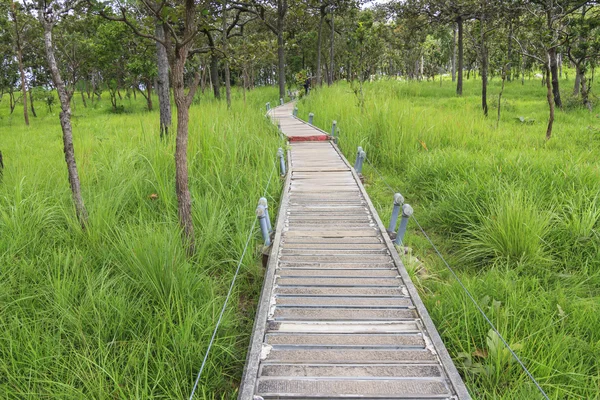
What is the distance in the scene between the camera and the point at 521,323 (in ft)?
8.91

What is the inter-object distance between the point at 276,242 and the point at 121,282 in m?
1.49

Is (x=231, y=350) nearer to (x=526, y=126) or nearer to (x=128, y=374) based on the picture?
(x=128, y=374)

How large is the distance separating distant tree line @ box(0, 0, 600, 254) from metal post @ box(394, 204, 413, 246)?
206cm

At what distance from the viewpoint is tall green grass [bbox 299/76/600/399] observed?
7.74 feet

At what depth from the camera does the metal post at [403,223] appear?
345 centimetres

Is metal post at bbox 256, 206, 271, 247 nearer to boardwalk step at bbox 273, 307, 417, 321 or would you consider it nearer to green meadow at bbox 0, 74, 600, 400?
green meadow at bbox 0, 74, 600, 400

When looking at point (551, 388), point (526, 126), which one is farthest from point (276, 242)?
point (526, 126)

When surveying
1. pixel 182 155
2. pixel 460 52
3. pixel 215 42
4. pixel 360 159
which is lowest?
pixel 360 159

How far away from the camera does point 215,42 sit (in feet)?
26.0

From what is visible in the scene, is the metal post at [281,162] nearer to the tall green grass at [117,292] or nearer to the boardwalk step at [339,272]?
the tall green grass at [117,292]

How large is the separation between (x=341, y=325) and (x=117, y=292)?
65.3 inches

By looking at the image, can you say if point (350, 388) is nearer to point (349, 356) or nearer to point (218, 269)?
point (349, 356)

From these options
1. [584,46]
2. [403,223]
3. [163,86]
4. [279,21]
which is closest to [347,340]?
[403,223]

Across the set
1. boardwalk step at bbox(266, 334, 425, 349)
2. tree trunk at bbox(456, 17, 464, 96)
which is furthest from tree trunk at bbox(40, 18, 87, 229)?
tree trunk at bbox(456, 17, 464, 96)
